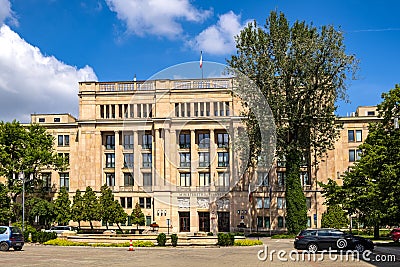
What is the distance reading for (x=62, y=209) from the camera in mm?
74688

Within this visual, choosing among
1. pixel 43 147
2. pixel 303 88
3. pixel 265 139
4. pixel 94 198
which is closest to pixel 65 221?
pixel 94 198

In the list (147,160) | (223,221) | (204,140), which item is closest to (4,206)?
(147,160)

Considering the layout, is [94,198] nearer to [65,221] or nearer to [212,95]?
[65,221]

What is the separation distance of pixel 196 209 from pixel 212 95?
1592 centimetres

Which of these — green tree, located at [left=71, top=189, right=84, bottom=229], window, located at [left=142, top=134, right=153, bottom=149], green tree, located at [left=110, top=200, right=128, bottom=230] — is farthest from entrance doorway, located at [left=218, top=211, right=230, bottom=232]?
green tree, located at [left=71, top=189, right=84, bottom=229]

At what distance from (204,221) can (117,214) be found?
12678 mm

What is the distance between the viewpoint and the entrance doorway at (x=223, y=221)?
7719 cm

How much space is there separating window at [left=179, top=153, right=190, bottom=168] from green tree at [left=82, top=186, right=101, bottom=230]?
13261 mm

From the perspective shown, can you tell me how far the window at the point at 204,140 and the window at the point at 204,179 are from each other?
387 cm

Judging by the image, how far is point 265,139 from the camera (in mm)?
57344

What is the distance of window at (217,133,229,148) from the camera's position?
78.5 metres

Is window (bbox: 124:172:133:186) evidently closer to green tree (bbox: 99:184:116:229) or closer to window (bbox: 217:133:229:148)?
green tree (bbox: 99:184:116:229)

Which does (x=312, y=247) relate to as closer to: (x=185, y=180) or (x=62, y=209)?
(x=185, y=180)

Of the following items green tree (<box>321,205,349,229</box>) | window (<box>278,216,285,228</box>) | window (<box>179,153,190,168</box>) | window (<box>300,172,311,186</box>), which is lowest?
window (<box>278,216,285,228</box>)
